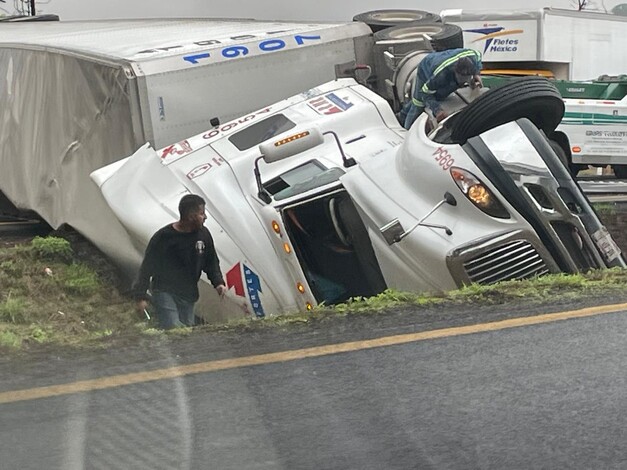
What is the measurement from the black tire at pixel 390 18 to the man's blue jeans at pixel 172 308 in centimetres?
538

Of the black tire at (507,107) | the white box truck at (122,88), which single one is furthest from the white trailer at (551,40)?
the black tire at (507,107)

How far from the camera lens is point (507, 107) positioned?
6.30m

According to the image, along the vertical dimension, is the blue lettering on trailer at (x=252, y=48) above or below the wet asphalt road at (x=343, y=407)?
above

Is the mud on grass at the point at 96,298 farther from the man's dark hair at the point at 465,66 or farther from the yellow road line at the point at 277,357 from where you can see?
the man's dark hair at the point at 465,66

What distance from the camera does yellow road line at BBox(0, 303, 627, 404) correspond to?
4284 mm

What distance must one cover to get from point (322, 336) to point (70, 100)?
572 centimetres

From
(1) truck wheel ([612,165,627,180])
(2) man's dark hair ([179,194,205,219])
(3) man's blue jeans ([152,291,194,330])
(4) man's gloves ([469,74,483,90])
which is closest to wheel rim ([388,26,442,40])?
(4) man's gloves ([469,74,483,90])

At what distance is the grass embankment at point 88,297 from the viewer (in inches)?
218

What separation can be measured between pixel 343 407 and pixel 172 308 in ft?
9.21

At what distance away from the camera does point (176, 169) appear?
7805 millimetres

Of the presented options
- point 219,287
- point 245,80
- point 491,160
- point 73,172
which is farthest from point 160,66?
point 491,160

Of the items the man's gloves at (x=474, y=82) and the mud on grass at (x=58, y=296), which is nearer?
the mud on grass at (x=58, y=296)

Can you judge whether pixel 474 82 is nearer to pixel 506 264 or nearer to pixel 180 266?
pixel 506 264

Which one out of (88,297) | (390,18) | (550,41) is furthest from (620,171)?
(88,297)
